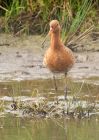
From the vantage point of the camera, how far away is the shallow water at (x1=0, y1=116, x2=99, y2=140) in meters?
6.41

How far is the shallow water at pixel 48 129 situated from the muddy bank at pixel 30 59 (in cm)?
223

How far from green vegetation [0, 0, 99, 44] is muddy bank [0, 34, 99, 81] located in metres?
0.18

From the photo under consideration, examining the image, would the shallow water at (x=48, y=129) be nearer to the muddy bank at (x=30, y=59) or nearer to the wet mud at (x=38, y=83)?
the wet mud at (x=38, y=83)

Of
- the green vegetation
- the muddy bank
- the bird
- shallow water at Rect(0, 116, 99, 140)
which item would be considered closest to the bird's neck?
the bird

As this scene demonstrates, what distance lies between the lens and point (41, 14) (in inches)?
431

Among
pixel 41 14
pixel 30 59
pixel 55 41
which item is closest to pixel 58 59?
pixel 55 41

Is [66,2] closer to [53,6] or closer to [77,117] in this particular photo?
[53,6]

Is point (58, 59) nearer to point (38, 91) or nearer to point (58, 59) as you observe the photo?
point (58, 59)

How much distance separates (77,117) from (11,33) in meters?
4.19

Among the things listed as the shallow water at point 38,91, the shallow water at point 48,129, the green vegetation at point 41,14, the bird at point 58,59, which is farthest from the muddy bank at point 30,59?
the shallow water at point 48,129

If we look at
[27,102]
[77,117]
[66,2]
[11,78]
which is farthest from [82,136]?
[66,2]

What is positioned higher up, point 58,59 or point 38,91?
point 58,59

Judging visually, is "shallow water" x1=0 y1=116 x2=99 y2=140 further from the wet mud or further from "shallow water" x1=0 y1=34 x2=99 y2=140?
the wet mud

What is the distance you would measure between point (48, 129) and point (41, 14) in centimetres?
447
